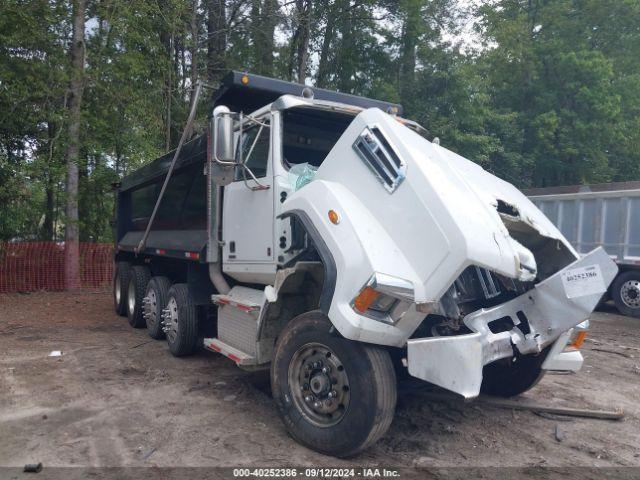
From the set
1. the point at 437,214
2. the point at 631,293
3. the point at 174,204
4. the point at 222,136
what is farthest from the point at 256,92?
the point at 631,293

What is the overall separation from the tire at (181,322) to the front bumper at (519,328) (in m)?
3.63

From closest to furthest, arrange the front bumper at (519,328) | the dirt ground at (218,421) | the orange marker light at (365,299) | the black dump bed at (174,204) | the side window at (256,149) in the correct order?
the front bumper at (519,328)
the orange marker light at (365,299)
the dirt ground at (218,421)
the side window at (256,149)
the black dump bed at (174,204)

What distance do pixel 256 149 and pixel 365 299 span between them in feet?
7.35

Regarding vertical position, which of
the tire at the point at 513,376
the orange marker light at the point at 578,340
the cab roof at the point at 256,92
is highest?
the cab roof at the point at 256,92

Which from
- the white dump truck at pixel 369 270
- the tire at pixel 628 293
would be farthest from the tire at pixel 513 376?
the tire at pixel 628 293

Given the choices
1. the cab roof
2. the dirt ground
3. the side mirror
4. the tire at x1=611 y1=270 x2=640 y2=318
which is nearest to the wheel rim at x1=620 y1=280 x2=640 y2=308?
the tire at x1=611 y1=270 x2=640 y2=318

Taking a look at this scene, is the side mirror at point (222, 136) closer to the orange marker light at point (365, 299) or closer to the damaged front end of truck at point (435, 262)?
the damaged front end of truck at point (435, 262)

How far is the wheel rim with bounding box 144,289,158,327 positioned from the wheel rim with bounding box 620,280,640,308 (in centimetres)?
977

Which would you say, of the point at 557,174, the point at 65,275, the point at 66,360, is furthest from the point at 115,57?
the point at 557,174

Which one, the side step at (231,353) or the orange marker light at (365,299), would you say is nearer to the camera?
the orange marker light at (365,299)

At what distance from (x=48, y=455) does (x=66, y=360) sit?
3004 millimetres

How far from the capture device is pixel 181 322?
21.1 ft

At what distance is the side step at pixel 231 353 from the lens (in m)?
4.64

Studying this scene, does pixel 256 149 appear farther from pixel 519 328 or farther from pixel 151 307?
pixel 151 307
